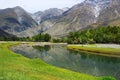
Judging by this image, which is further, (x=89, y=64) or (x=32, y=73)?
(x=89, y=64)

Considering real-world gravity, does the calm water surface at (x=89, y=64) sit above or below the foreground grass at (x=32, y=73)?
below

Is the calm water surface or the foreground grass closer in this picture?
the foreground grass

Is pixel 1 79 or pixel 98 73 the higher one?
pixel 1 79

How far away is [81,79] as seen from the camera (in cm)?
5097

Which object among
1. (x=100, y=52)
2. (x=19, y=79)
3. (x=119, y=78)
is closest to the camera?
(x=19, y=79)

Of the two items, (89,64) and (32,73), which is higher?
(32,73)

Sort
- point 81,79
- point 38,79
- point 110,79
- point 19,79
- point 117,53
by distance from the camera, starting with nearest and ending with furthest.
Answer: point 19,79 < point 38,79 < point 110,79 < point 81,79 < point 117,53

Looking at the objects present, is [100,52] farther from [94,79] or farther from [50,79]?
[50,79]

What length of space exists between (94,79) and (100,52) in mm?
101497

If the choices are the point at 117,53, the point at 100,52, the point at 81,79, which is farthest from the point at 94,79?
the point at 100,52

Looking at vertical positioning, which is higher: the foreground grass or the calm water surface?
the foreground grass

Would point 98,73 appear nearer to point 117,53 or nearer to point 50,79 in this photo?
point 50,79

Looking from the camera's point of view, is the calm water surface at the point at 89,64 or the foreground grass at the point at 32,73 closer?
the foreground grass at the point at 32,73

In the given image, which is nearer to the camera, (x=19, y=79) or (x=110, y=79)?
(x=19, y=79)
